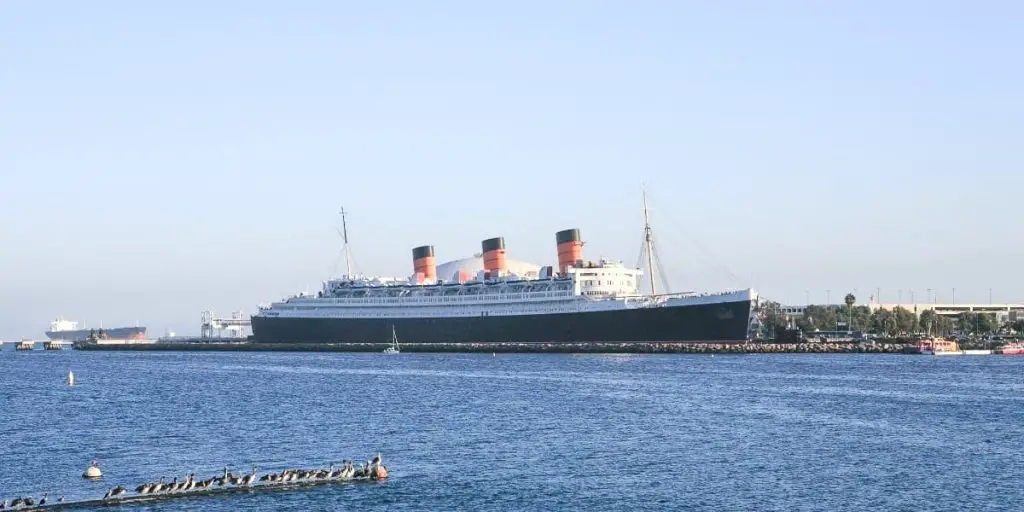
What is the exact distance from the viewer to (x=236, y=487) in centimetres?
3422

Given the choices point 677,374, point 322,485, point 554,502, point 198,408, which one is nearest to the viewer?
point 554,502

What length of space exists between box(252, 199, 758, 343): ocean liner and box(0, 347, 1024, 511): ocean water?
2477 centimetres

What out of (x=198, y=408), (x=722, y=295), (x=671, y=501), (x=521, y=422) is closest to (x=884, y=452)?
(x=671, y=501)

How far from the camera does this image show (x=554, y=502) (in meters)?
32.2

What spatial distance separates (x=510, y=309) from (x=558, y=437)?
74.8 meters

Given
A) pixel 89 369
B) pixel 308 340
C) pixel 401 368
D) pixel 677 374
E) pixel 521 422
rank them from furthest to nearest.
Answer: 1. pixel 308 340
2. pixel 89 369
3. pixel 401 368
4. pixel 677 374
5. pixel 521 422

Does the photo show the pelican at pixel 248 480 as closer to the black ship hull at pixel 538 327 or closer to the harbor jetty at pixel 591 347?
the black ship hull at pixel 538 327

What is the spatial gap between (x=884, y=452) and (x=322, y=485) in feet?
58.6

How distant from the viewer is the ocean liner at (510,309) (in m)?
105

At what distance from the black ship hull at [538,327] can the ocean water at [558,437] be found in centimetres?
2356

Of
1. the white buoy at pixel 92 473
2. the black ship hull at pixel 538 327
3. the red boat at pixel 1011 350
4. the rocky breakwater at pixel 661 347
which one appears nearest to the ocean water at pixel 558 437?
the white buoy at pixel 92 473

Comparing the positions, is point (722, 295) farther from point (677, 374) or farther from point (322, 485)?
point (322, 485)

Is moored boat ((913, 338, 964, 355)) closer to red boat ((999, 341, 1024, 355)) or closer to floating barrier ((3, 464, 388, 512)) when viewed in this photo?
red boat ((999, 341, 1024, 355))

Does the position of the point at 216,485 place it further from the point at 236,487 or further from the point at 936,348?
the point at 936,348
